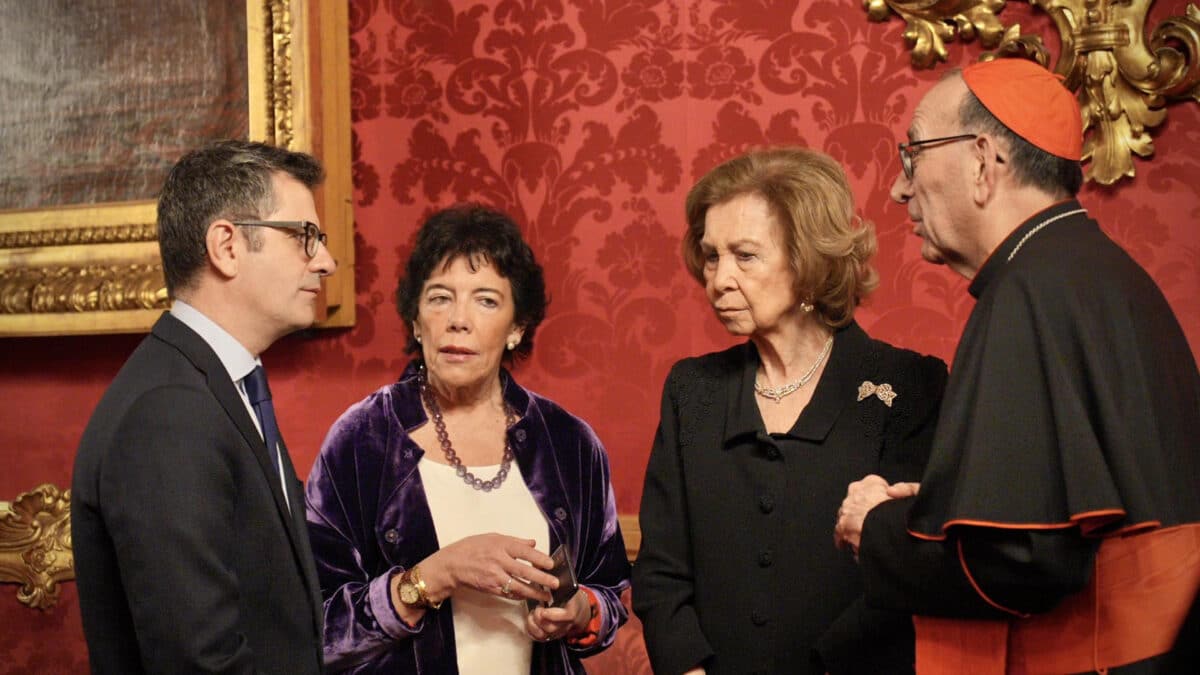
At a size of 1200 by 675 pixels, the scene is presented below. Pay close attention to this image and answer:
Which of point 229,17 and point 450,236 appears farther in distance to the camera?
point 229,17

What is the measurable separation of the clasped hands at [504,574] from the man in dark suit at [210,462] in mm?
420

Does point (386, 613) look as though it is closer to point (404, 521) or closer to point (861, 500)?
point (404, 521)

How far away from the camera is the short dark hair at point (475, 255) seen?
2949mm

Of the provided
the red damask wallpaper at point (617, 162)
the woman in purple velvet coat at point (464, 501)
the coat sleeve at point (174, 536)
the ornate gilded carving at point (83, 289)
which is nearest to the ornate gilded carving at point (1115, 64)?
the red damask wallpaper at point (617, 162)

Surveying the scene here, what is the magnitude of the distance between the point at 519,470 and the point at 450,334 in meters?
0.36

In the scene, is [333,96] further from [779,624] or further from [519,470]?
[779,624]

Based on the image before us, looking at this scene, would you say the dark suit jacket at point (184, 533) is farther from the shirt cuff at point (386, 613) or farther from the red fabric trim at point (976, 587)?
the red fabric trim at point (976, 587)

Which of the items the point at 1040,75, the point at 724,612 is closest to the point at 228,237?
the point at 724,612

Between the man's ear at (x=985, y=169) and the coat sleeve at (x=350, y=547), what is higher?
the man's ear at (x=985, y=169)

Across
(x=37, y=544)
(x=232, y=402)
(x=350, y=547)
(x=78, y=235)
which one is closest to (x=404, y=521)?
(x=350, y=547)

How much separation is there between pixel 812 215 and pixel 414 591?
3.88 ft

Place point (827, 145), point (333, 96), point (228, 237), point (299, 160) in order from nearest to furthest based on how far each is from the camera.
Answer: point (228, 237) → point (299, 160) → point (827, 145) → point (333, 96)

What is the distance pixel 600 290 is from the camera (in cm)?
380

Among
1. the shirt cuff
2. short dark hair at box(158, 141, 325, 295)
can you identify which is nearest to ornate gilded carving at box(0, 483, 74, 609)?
the shirt cuff
